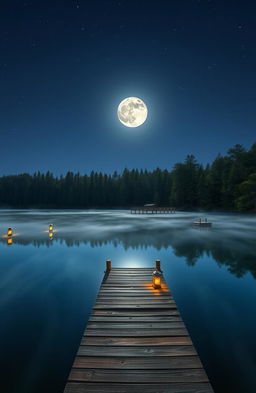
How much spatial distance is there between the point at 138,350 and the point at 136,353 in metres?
0.10

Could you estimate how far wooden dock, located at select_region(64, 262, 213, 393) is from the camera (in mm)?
3650

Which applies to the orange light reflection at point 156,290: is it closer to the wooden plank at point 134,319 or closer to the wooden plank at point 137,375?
the wooden plank at point 134,319

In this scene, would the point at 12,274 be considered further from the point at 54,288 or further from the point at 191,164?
Result: the point at 191,164

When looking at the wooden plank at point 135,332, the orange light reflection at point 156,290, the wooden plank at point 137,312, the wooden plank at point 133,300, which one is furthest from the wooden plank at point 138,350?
the orange light reflection at point 156,290

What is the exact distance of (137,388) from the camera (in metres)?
3.60

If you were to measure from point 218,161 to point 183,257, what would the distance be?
75.9 m

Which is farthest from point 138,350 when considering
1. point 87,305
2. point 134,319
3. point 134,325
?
point 87,305

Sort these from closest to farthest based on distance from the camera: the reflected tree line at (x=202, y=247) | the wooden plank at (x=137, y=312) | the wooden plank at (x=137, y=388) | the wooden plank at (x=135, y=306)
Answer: the wooden plank at (x=137, y=388) → the wooden plank at (x=137, y=312) → the wooden plank at (x=135, y=306) → the reflected tree line at (x=202, y=247)

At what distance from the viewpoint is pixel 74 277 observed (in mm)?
11477

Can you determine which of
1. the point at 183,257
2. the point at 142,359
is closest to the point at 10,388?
the point at 142,359

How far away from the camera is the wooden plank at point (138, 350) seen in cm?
436

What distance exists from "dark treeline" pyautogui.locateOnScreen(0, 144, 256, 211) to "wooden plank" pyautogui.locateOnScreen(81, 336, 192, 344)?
61.9m

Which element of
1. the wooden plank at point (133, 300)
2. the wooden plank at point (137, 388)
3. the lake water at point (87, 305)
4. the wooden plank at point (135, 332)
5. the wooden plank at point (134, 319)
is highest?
the wooden plank at point (137, 388)

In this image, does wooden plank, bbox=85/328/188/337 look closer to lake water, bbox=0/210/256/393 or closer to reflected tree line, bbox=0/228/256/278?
lake water, bbox=0/210/256/393
